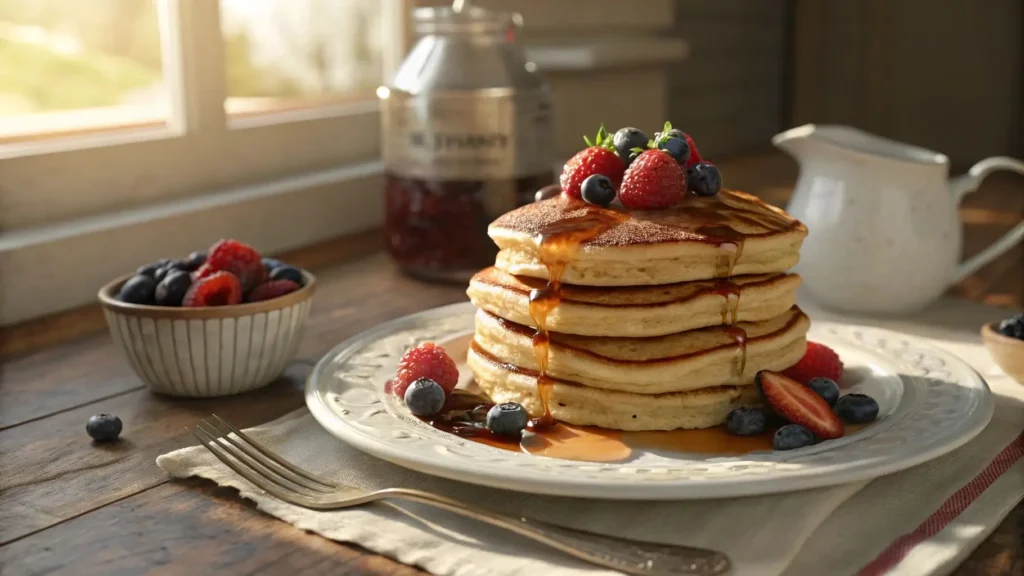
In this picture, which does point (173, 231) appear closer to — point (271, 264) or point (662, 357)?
point (271, 264)

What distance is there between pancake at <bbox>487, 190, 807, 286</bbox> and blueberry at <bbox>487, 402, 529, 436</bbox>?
0.15m

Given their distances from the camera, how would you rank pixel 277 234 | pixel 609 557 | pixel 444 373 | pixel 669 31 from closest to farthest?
pixel 609 557 → pixel 444 373 → pixel 277 234 → pixel 669 31

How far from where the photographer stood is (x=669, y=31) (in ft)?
10.4

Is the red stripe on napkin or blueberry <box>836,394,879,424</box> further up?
blueberry <box>836,394,879,424</box>

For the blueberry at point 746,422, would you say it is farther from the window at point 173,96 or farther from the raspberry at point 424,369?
the window at point 173,96

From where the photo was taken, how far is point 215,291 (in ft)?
3.73

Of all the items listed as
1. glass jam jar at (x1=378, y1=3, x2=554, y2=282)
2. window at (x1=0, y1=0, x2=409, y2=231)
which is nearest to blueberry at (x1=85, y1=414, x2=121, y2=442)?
window at (x1=0, y1=0, x2=409, y2=231)

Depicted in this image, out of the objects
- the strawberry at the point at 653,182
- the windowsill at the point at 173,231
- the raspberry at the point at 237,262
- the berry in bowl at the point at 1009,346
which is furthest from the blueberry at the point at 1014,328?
the windowsill at the point at 173,231

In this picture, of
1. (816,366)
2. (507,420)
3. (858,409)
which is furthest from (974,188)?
(507,420)

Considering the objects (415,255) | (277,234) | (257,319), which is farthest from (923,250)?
(277,234)

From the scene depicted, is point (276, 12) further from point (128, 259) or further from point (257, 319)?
point (257, 319)

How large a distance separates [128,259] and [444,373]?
2.50 feet

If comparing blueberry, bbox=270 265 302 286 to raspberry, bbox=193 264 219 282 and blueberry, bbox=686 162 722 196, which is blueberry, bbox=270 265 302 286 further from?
blueberry, bbox=686 162 722 196

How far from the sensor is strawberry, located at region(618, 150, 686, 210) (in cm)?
107
